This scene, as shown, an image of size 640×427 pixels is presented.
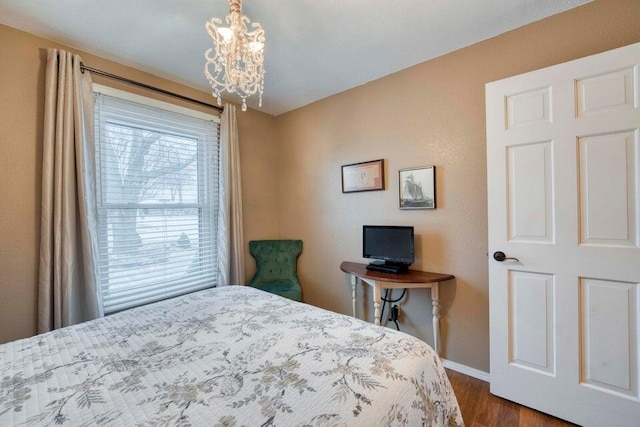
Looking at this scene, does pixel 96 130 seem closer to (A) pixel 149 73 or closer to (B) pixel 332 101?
(A) pixel 149 73

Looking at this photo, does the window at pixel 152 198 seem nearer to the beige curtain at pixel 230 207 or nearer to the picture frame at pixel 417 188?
the beige curtain at pixel 230 207

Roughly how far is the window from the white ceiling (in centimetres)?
39

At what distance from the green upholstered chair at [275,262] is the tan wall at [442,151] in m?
0.30

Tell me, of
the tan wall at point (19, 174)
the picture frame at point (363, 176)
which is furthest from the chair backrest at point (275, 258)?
the tan wall at point (19, 174)

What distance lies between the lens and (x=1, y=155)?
165cm

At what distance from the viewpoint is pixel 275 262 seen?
304cm

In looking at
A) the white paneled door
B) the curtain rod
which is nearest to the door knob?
the white paneled door

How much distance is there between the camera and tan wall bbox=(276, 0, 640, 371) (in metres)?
1.69

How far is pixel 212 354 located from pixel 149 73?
2381mm

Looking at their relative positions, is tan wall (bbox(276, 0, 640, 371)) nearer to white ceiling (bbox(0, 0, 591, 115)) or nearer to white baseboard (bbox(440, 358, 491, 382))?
white baseboard (bbox(440, 358, 491, 382))

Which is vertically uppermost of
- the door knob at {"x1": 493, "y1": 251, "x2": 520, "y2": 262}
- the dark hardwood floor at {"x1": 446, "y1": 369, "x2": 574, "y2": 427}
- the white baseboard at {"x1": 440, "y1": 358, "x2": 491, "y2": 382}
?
the door knob at {"x1": 493, "y1": 251, "x2": 520, "y2": 262}

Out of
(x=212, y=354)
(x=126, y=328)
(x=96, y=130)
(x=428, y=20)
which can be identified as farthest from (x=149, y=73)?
(x=212, y=354)

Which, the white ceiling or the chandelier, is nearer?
the chandelier

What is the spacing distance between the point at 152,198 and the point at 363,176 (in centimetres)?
188
